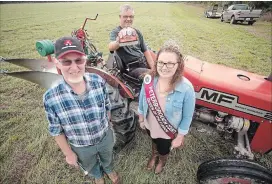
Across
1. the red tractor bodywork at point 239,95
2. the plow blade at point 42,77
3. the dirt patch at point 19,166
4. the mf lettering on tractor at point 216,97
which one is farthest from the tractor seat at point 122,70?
the dirt patch at point 19,166

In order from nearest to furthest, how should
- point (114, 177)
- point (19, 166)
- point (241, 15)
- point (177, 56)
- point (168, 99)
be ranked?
point (177, 56)
point (168, 99)
point (114, 177)
point (19, 166)
point (241, 15)

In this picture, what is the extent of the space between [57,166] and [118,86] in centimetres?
132

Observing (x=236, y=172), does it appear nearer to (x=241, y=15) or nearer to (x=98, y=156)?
(x=98, y=156)

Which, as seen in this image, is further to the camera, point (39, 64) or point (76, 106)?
point (39, 64)

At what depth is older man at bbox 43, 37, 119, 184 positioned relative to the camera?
4.91 ft

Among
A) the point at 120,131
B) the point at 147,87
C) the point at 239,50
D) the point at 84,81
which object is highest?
the point at 84,81

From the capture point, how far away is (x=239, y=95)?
7.06 feet

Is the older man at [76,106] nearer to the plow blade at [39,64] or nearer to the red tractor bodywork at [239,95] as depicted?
the red tractor bodywork at [239,95]

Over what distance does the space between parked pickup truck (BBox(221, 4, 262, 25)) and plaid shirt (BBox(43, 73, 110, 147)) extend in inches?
619

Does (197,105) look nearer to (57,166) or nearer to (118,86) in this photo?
(118,86)

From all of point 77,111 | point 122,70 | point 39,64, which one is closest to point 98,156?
point 77,111

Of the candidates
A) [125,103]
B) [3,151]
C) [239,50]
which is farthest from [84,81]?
[239,50]

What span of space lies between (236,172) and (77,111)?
1.55 m

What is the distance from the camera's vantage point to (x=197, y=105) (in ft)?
8.41
